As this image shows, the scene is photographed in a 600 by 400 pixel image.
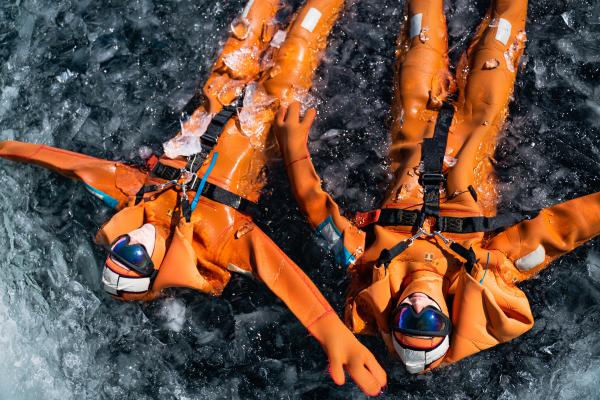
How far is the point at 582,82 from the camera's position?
5332 millimetres

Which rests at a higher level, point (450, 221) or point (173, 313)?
point (450, 221)

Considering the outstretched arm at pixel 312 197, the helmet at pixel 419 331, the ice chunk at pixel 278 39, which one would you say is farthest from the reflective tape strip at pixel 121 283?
the ice chunk at pixel 278 39

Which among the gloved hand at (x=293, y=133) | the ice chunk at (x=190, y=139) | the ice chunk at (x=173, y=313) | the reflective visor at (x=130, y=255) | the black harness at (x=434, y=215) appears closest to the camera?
the reflective visor at (x=130, y=255)

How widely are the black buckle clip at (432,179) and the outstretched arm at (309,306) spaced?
1046 millimetres

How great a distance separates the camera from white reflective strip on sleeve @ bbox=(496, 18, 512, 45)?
4.75 meters

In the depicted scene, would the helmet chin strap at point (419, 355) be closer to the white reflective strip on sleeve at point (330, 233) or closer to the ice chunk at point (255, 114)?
the white reflective strip on sleeve at point (330, 233)

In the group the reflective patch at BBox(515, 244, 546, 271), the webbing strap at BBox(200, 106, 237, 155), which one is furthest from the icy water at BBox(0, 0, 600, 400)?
the reflective patch at BBox(515, 244, 546, 271)

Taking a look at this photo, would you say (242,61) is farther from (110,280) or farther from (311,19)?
(110,280)

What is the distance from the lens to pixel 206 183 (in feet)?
15.4

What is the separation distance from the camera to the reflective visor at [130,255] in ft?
13.9

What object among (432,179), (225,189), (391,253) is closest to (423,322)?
(391,253)

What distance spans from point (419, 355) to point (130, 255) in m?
1.93

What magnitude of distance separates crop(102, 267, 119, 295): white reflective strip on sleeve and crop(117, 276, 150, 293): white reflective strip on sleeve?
27 mm

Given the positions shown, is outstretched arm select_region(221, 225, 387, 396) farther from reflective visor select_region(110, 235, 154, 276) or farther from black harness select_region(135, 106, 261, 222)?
reflective visor select_region(110, 235, 154, 276)
